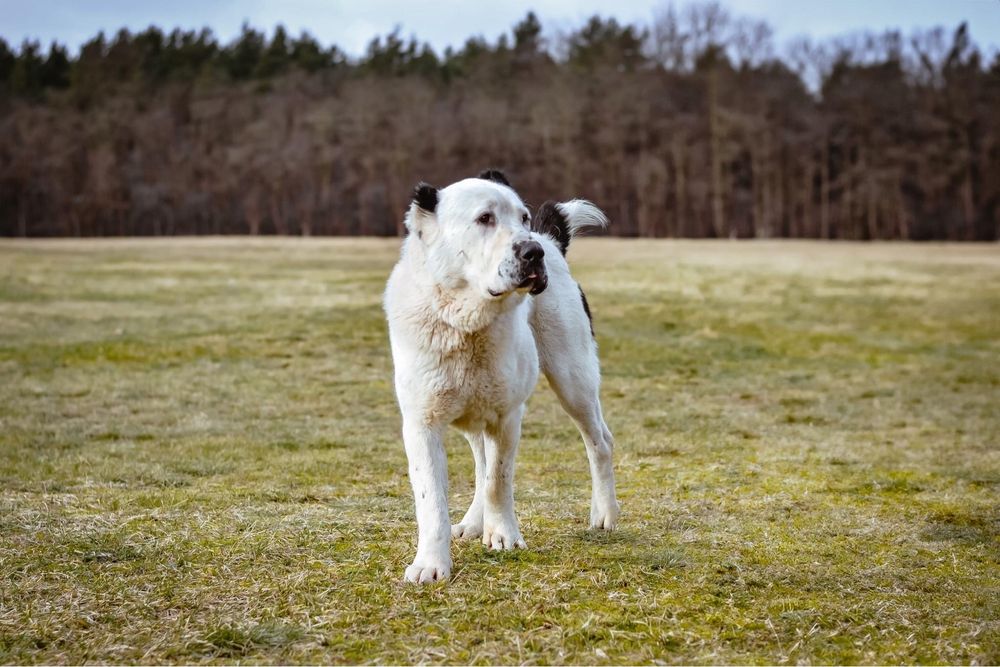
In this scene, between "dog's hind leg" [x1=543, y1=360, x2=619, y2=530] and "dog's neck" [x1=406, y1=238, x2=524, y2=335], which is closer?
"dog's neck" [x1=406, y1=238, x2=524, y2=335]

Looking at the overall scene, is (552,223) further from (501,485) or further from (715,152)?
(715,152)

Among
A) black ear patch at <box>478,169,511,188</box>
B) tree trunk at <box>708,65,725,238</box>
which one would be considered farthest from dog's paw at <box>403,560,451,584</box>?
tree trunk at <box>708,65,725,238</box>

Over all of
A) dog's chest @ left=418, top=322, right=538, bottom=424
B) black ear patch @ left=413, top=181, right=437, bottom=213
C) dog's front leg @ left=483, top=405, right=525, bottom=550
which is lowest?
dog's front leg @ left=483, top=405, right=525, bottom=550

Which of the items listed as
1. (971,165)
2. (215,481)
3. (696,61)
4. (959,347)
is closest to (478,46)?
(696,61)

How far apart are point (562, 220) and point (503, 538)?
2.26m

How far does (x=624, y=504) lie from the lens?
677cm

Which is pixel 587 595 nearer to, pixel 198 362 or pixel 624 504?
pixel 624 504

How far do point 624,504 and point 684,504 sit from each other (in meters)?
0.42

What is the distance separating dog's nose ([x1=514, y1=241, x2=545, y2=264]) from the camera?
4.65 meters

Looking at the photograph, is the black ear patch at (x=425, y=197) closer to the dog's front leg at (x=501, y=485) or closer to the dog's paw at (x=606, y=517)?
the dog's front leg at (x=501, y=485)

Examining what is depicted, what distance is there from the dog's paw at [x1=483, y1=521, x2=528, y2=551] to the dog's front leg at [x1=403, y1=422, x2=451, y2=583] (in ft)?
1.70

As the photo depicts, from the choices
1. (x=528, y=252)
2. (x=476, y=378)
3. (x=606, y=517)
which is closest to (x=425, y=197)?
(x=528, y=252)

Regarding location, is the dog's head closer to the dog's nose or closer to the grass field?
the dog's nose

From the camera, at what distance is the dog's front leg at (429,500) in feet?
16.2
